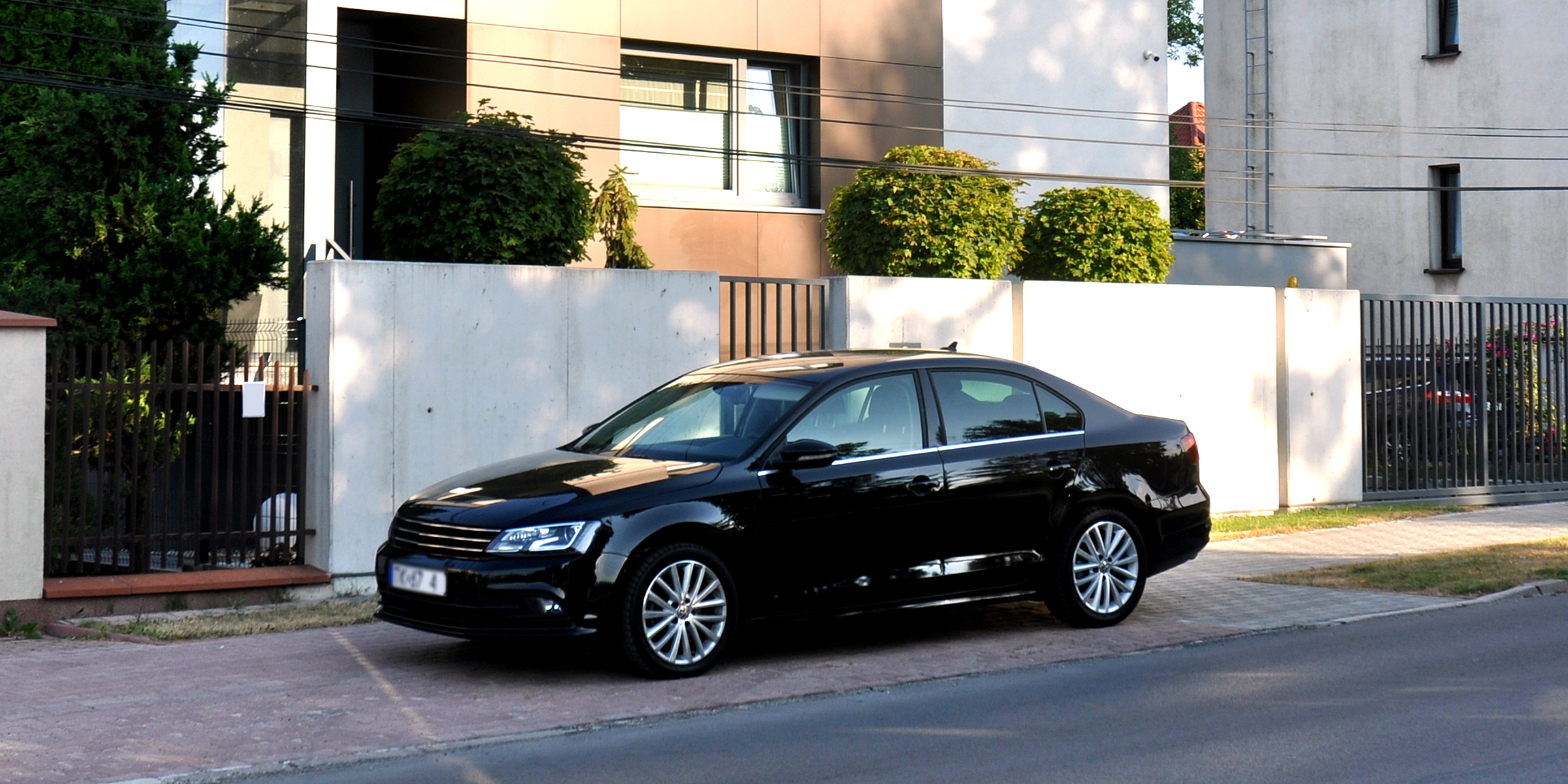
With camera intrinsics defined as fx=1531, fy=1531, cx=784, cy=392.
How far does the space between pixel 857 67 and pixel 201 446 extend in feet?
36.2

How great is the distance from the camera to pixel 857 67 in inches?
765

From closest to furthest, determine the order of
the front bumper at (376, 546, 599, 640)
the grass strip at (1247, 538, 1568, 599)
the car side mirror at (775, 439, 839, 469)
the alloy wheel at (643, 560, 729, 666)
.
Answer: the front bumper at (376, 546, 599, 640) < the alloy wheel at (643, 560, 729, 666) < the car side mirror at (775, 439, 839, 469) < the grass strip at (1247, 538, 1568, 599)

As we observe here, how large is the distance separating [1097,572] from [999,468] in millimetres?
1021

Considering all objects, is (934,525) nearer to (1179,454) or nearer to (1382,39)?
(1179,454)

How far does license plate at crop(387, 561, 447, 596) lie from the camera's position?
7879 millimetres

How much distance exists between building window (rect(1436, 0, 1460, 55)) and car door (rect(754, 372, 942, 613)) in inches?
1033

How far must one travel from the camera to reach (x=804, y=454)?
325 inches

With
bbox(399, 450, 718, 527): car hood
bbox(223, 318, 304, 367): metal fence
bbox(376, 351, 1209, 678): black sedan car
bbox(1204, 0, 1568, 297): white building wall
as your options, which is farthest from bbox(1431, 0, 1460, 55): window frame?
bbox(399, 450, 718, 527): car hood

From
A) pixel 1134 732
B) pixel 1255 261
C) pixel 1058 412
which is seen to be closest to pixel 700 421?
pixel 1058 412

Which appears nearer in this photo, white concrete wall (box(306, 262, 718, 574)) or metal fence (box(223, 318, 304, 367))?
white concrete wall (box(306, 262, 718, 574))

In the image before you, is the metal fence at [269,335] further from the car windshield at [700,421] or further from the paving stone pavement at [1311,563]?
the paving stone pavement at [1311,563]

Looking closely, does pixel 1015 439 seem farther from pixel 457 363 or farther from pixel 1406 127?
pixel 1406 127

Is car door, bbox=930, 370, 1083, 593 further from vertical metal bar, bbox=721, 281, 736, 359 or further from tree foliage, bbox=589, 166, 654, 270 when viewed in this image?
tree foliage, bbox=589, 166, 654, 270

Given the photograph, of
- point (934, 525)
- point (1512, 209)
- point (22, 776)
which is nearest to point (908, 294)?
point (934, 525)
